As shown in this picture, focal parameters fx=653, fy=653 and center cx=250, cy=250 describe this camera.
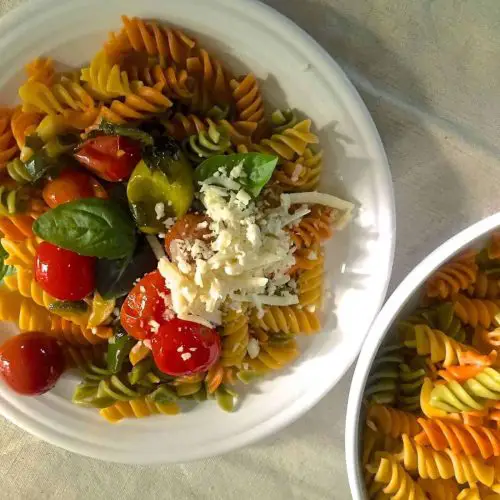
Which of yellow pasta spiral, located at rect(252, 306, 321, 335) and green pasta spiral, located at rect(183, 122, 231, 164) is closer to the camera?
green pasta spiral, located at rect(183, 122, 231, 164)

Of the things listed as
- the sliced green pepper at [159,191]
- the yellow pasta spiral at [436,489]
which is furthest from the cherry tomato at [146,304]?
the yellow pasta spiral at [436,489]

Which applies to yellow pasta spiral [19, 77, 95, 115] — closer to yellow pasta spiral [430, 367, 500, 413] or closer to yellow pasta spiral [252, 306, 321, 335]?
yellow pasta spiral [252, 306, 321, 335]

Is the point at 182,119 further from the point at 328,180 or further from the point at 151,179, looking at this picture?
the point at 328,180

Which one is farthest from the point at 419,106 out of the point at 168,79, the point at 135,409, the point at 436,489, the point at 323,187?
the point at 135,409

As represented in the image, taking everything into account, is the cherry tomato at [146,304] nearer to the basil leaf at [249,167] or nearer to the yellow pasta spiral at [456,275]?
the basil leaf at [249,167]

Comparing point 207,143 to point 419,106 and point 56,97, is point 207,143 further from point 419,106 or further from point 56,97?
point 419,106

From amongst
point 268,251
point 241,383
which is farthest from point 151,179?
point 241,383

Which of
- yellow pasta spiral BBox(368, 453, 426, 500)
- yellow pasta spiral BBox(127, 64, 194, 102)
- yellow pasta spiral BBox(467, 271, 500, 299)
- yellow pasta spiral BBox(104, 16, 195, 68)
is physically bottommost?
yellow pasta spiral BBox(368, 453, 426, 500)

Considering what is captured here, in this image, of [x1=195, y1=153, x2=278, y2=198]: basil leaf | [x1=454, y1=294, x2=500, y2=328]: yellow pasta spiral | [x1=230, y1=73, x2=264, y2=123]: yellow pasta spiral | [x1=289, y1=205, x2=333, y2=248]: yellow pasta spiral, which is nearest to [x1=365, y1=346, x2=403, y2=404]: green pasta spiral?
[x1=454, y1=294, x2=500, y2=328]: yellow pasta spiral
